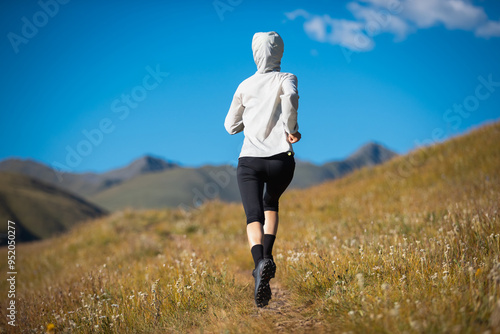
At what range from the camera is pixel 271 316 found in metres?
3.30

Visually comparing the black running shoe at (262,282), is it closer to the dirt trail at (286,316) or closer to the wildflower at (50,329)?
the dirt trail at (286,316)

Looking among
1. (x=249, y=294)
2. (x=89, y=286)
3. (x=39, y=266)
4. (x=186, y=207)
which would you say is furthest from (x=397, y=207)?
(x=39, y=266)

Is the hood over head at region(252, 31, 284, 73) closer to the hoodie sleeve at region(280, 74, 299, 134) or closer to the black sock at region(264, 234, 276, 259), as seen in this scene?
the hoodie sleeve at region(280, 74, 299, 134)

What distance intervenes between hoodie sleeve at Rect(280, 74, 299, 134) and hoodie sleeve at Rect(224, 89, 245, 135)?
0.61 m

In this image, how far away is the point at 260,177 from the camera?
12.2ft

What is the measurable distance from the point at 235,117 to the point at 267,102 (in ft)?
1.55

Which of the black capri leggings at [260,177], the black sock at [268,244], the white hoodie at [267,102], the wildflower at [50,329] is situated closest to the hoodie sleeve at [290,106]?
the white hoodie at [267,102]

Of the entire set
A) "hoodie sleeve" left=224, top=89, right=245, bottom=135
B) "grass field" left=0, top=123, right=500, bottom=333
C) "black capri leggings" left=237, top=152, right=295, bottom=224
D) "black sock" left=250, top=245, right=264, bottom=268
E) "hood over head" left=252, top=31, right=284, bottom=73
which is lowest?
"grass field" left=0, top=123, right=500, bottom=333

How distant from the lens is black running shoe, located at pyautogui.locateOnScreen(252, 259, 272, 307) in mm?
3387

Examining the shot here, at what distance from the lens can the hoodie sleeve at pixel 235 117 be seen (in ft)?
12.9

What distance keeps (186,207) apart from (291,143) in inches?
563

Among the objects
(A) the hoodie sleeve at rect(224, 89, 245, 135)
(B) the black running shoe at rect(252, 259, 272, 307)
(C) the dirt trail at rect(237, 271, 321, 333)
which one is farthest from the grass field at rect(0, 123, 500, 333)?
(A) the hoodie sleeve at rect(224, 89, 245, 135)

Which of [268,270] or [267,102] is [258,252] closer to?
[268,270]

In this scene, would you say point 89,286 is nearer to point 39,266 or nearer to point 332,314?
point 332,314
